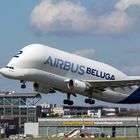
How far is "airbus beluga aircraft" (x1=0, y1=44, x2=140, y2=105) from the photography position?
282ft

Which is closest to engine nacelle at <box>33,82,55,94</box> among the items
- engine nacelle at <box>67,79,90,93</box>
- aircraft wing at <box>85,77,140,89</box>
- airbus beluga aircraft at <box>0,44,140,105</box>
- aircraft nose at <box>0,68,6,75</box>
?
airbus beluga aircraft at <box>0,44,140,105</box>

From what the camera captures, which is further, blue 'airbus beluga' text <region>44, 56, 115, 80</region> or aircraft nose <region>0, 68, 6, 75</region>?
aircraft nose <region>0, 68, 6, 75</region>

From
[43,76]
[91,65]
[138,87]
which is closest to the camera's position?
[43,76]

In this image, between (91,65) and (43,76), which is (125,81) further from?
(43,76)

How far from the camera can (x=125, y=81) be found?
91.8 metres

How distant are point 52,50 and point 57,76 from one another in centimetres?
343

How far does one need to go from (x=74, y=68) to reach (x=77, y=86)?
2782mm

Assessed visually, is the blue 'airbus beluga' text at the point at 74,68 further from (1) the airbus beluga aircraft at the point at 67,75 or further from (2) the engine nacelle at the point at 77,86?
(2) the engine nacelle at the point at 77,86

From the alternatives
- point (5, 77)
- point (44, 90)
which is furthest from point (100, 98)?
point (5, 77)

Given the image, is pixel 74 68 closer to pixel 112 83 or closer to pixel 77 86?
pixel 77 86

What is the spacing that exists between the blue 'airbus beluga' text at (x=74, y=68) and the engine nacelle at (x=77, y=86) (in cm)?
128

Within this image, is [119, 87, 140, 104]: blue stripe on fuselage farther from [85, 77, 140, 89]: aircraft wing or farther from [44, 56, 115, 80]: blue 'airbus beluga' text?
[85, 77, 140, 89]: aircraft wing

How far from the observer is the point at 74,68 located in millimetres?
88188

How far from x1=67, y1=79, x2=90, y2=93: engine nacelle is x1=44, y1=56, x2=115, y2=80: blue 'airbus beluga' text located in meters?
1.28
